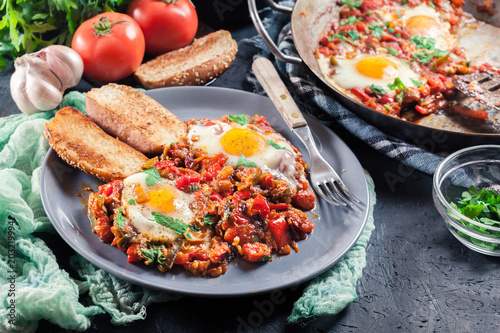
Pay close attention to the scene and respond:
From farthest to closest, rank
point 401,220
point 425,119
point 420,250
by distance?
point 425,119 → point 401,220 → point 420,250

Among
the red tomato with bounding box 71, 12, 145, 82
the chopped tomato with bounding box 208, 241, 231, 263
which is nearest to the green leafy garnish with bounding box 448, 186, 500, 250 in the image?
the chopped tomato with bounding box 208, 241, 231, 263

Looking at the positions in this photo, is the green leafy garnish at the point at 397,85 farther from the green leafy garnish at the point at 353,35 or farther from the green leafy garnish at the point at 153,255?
the green leafy garnish at the point at 153,255

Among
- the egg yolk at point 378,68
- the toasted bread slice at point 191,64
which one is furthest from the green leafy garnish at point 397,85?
the toasted bread slice at point 191,64

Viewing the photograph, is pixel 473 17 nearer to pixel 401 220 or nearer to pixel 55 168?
pixel 401 220

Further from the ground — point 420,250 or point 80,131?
point 80,131

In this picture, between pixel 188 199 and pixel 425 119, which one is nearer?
pixel 188 199

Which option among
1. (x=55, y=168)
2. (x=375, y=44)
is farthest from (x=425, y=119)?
(x=55, y=168)

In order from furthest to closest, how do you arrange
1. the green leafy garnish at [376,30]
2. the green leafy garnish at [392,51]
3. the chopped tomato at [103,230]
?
the green leafy garnish at [376,30] < the green leafy garnish at [392,51] < the chopped tomato at [103,230]
